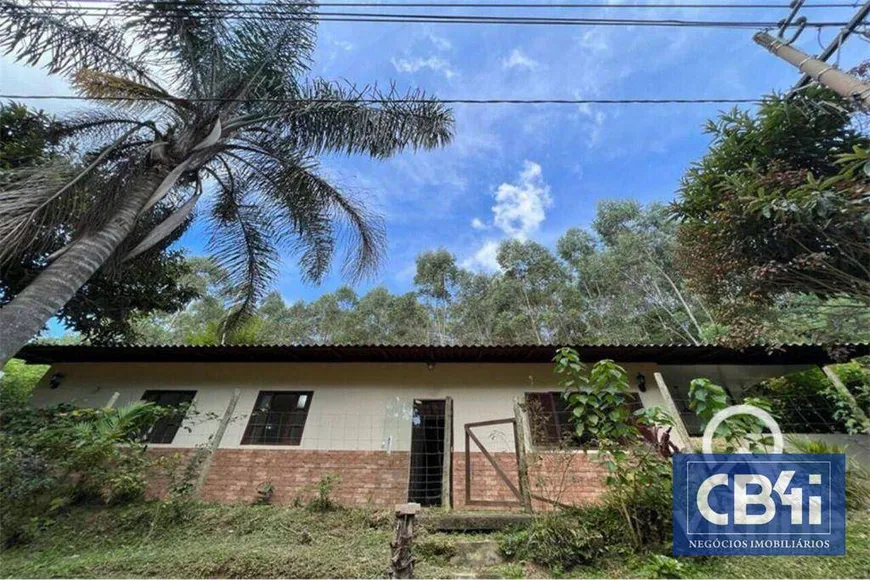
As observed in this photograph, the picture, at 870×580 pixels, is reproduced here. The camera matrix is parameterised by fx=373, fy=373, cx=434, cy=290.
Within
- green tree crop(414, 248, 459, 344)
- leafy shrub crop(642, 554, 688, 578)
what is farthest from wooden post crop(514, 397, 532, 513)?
green tree crop(414, 248, 459, 344)

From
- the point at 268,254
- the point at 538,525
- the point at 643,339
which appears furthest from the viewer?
the point at 643,339

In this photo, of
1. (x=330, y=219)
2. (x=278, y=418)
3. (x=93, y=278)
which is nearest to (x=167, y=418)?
(x=278, y=418)

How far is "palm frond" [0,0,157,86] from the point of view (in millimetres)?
4438

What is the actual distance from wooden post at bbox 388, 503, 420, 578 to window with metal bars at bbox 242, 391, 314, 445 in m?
4.45

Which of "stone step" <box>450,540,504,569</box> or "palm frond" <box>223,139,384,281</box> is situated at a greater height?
"palm frond" <box>223,139,384,281</box>

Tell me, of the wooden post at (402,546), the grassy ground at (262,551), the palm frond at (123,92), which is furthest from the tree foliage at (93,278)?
the wooden post at (402,546)

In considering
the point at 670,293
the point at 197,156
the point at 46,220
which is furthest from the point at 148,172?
the point at 670,293

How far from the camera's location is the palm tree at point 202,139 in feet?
14.0

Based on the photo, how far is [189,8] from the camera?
17.8ft

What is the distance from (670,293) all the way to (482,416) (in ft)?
49.2

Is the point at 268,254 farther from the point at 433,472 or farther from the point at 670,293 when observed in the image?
the point at 670,293

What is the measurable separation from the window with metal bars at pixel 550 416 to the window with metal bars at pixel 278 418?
12.8 ft

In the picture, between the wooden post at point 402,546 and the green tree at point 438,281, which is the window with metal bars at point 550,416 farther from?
the green tree at point 438,281

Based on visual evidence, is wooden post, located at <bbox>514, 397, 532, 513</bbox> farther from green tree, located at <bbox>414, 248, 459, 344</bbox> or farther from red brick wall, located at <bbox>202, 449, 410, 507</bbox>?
green tree, located at <bbox>414, 248, 459, 344</bbox>
